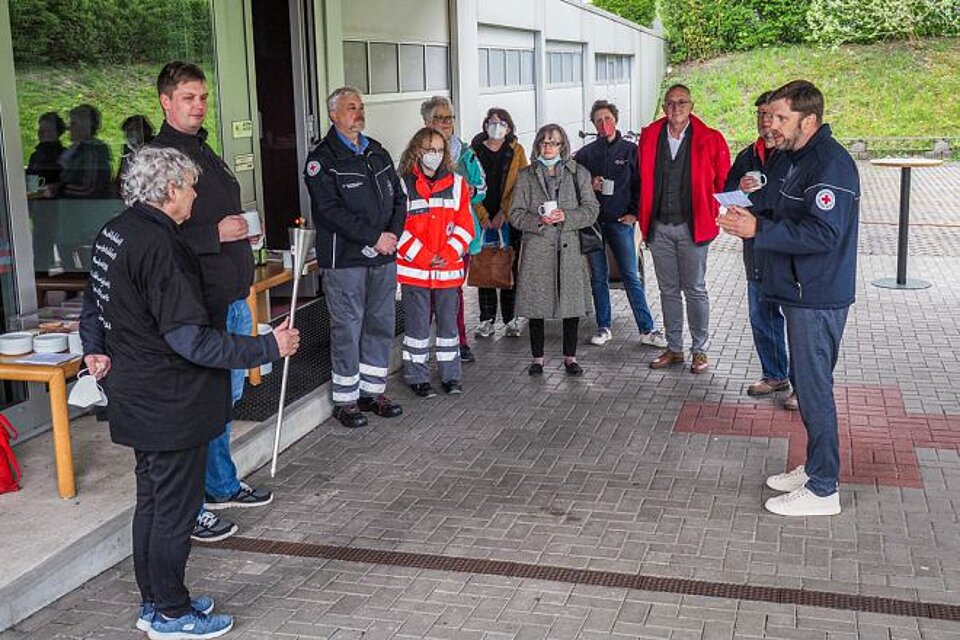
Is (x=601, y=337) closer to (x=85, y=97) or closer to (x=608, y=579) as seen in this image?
(x=85, y=97)

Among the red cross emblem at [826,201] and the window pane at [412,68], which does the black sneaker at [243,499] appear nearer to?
the red cross emblem at [826,201]

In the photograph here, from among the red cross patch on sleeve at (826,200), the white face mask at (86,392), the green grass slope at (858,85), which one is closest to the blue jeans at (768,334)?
the red cross patch on sleeve at (826,200)

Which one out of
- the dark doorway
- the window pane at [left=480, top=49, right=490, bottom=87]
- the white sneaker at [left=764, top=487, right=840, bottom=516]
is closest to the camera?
the white sneaker at [left=764, top=487, right=840, bottom=516]

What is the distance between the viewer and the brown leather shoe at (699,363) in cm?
804

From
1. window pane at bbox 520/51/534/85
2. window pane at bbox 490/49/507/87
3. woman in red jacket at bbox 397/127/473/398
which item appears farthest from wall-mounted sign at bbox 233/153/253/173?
window pane at bbox 520/51/534/85

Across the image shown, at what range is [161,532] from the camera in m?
4.13

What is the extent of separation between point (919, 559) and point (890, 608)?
21.5 inches

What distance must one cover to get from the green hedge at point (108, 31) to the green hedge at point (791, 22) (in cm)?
2872

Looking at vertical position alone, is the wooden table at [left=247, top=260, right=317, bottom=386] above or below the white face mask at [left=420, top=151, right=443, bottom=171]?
below

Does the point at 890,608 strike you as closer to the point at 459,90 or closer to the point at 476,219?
the point at 476,219

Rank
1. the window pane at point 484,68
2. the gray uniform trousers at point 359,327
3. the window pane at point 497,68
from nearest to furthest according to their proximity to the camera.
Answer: the gray uniform trousers at point 359,327
the window pane at point 484,68
the window pane at point 497,68

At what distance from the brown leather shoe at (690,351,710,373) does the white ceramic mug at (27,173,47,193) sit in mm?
4379

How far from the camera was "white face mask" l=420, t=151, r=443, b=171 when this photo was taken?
23.3ft

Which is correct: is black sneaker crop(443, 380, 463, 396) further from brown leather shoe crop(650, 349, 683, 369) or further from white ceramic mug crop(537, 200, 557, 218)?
brown leather shoe crop(650, 349, 683, 369)
